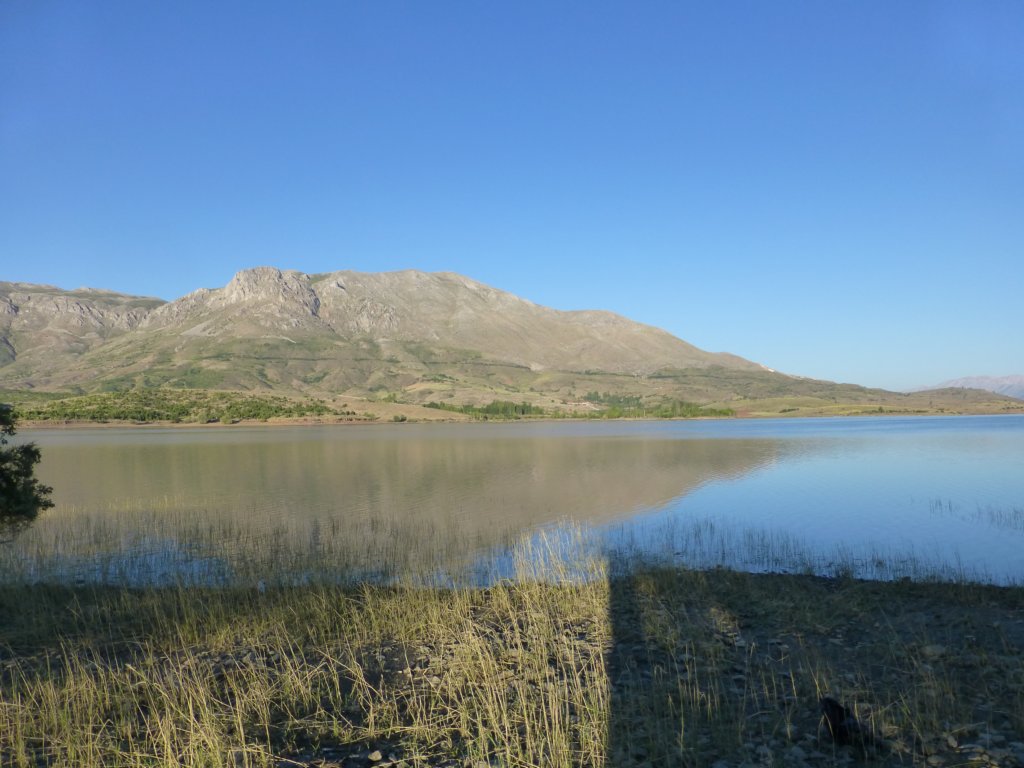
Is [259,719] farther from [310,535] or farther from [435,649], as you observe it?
[310,535]

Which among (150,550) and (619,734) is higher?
(619,734)

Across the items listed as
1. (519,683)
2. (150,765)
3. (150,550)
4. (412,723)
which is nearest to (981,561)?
(519,683)

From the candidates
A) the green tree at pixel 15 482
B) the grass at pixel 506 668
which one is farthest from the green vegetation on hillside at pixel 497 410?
the grass at pixel 506 668

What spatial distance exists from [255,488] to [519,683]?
31.6 metres

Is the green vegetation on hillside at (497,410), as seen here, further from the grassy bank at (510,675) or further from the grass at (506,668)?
the grassy bank at (510,675)

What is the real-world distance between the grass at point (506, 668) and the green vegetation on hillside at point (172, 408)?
117709 mm

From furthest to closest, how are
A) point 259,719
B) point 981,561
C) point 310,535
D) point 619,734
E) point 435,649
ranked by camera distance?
point 310,535, point 981,561, point 435,649, point 259,719, point 619,734

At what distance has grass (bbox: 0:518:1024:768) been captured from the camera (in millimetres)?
7027

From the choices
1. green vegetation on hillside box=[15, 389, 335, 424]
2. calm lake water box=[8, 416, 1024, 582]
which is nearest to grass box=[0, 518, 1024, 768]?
calm lake water box=[8, 416, 1024, 582]

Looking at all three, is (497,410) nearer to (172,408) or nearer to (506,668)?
(172,408)

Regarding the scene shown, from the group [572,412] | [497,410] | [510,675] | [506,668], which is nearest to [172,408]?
[497,410]

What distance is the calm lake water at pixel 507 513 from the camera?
19016 mm

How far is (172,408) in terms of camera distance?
414 feet

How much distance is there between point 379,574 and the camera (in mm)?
17250
